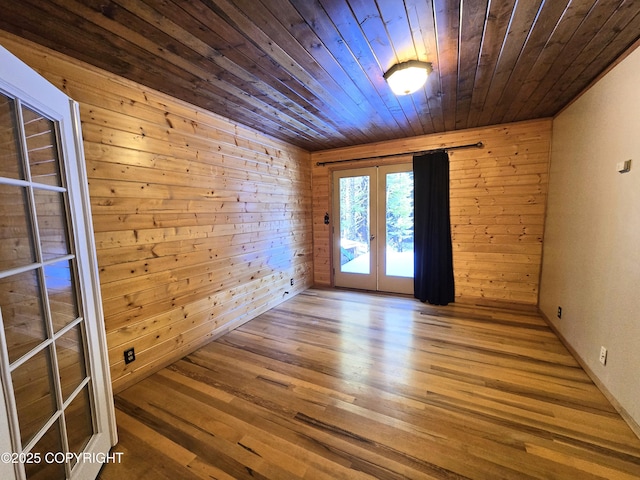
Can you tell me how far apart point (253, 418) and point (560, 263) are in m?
3.29

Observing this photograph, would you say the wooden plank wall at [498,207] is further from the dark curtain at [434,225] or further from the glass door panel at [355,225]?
the glass door panel at [355,225]

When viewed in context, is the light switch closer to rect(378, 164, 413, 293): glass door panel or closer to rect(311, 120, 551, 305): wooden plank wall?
rect(311, 120, 551, 305): wooden plank wall

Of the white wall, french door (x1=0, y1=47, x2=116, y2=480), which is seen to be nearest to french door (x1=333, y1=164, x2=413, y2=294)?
the white wall

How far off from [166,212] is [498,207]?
3.98m

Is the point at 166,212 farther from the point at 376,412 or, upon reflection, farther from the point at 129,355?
the point at 376,412

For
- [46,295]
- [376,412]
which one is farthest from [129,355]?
[376,412]

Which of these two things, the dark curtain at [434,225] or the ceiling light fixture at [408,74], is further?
the dark curtain at [434,225]

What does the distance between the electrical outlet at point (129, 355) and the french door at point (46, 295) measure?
628 millimetres

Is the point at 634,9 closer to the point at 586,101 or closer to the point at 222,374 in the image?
the point at 586,101

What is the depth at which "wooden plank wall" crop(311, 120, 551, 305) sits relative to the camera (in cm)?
332

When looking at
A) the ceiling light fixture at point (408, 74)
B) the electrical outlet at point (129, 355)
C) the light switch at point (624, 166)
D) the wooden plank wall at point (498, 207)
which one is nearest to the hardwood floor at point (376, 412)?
the electrical outlet at point (129, 355)

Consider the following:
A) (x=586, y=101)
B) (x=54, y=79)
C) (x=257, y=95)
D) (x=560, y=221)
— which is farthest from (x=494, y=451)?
(x=54, y=79)

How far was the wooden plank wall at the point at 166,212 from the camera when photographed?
6.19ft

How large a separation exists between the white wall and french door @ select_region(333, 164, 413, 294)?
70.4 inches
